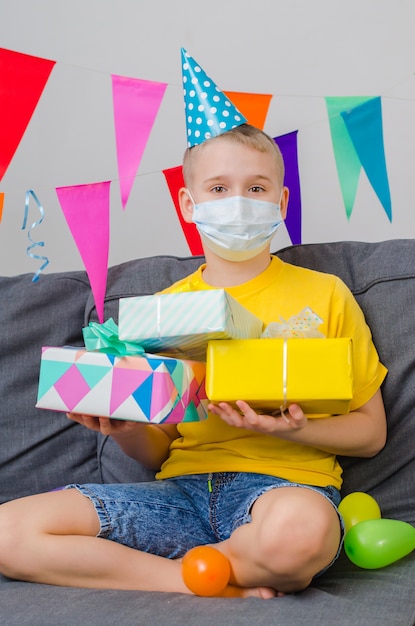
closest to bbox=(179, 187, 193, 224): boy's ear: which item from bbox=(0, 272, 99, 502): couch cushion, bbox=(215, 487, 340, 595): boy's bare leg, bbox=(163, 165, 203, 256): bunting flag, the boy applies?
the boy

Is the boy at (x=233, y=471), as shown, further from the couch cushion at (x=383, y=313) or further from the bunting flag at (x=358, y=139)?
the bunting flag at (x=358, y=139)

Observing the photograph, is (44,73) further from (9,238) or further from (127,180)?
(9,238)

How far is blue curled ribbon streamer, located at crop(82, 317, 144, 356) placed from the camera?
1.19m

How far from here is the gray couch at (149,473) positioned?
106cm

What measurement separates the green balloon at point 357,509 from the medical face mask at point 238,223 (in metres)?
0.47

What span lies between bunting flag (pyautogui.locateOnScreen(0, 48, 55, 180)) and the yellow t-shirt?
51cm

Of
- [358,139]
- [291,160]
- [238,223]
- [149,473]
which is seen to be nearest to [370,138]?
[358,139]

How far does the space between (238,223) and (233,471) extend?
43 cm

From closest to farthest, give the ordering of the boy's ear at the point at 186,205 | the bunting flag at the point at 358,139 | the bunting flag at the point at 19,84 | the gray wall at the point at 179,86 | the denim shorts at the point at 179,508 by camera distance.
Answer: the denim shorts at the point at 179,508
the boy's ear at the point at 186,205
the bunting flag at the point at 19,84
the bunting flag at the point at 358,139
the gray wall at the point at 179,86

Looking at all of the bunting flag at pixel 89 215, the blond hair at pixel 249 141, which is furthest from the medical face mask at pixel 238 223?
the bunting flag at pixel 89 215

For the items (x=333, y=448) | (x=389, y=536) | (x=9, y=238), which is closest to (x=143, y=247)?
(x=9, y=238)

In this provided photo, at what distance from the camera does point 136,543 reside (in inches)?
50.5

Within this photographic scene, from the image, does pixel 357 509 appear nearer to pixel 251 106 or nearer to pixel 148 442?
pixel 148 442

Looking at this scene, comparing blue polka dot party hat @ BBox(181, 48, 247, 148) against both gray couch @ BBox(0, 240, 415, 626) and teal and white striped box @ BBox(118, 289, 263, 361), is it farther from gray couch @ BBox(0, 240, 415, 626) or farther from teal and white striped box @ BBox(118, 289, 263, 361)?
teal and white striped box @ BBox(118, 289, 263, 361)
